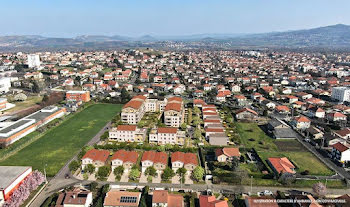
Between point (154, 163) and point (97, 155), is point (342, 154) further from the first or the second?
point (97, 155)

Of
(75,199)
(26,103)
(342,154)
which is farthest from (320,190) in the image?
(26,103)

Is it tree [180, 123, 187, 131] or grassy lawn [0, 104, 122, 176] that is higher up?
tree [180, 123, 187, 131]

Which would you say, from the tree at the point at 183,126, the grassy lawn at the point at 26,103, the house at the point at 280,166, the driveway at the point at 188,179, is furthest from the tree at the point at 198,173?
the grassy lawn at the point at 26,103

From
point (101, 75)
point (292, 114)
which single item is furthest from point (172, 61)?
point (292, 114)

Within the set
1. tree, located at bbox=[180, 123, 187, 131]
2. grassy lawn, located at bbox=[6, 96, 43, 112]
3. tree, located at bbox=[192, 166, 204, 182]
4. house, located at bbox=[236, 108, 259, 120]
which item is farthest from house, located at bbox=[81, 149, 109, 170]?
grassy lawn, located at bbox=[6, 96, 43, 112]

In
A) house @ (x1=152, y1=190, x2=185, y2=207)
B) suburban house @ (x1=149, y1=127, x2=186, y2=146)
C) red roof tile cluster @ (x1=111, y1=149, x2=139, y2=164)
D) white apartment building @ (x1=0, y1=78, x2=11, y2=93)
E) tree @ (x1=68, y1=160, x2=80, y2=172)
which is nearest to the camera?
house @ (x1=152, y1=190, x2=185, y2=207)

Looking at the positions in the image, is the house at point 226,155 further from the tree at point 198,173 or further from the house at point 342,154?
the house at point 342,154

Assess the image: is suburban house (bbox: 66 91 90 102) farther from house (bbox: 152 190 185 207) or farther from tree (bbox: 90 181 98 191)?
house (bbox: 152 190 185 207)
